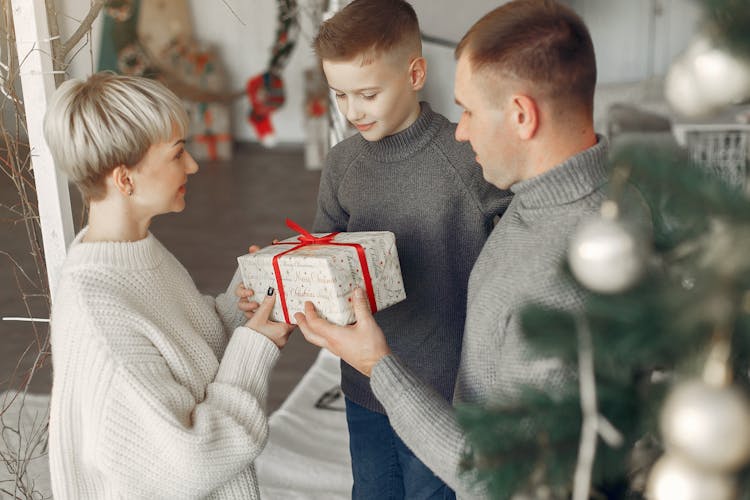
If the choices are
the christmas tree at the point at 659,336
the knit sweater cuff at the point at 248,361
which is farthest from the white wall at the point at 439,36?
the christmas tree at the point at 659,336

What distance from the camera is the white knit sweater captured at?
4.09 ft

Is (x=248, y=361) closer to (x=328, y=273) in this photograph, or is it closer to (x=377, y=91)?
(x=328, y=273)

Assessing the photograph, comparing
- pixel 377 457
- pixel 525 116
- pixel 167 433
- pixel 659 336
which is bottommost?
pixel 377 457

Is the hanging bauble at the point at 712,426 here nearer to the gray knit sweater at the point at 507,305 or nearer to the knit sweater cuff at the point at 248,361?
the gray knit sweater at the point at 507,305

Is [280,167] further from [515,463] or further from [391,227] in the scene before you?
[515,463]

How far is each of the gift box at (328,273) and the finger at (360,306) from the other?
0.03 m

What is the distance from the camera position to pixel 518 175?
1129mm

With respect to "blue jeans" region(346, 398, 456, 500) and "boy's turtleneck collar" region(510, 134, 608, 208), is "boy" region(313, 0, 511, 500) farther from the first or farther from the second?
"boy's turtleneck collar" region(510, 134, 608, 208)

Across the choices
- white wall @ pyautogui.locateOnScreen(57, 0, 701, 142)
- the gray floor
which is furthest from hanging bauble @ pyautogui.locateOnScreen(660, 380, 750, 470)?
white wall @ pyautogui.locateOnScreen(57, 0, 701, 142)

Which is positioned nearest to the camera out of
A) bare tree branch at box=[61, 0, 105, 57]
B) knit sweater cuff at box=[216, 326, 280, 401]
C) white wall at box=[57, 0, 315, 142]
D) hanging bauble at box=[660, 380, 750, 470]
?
hanging bauble at box=[660, 380, 750, 470]

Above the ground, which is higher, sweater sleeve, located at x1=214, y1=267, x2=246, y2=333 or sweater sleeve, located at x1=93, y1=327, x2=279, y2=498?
sweater sleeve, located at x1=214, y1=267, x2=246, y2=333

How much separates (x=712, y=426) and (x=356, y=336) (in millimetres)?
826

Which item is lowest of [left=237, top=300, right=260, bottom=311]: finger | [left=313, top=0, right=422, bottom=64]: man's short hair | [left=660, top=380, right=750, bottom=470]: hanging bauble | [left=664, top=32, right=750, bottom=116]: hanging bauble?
[left=237, top=300, right=260, bottom=311]: finger

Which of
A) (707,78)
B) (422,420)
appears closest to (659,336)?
(707,78)
